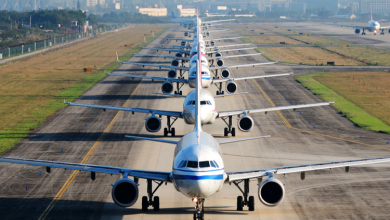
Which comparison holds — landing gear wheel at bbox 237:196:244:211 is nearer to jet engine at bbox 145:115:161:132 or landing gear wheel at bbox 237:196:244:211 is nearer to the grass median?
jet engine at bbox 145:115:161:132

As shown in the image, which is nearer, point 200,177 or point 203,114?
point 200,177

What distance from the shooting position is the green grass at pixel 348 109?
198ft

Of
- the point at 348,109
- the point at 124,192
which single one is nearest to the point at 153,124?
the point at 124,192

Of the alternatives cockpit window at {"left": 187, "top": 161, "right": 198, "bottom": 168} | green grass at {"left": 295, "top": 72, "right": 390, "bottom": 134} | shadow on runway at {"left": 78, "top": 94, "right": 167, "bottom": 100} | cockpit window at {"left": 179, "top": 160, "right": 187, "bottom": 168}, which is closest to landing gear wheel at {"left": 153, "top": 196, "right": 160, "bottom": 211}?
cockpit window at {"left": 179, "top": 160, "right": 187, "bottom": 168}

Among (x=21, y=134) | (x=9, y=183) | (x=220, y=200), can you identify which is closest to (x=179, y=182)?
(x=220, y=200)

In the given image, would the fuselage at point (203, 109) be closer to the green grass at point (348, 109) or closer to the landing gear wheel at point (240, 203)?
the landing gear wheel at point (240, 203)

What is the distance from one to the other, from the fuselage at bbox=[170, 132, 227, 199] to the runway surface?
4592mm

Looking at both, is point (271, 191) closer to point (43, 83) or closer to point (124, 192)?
point (124, 192)

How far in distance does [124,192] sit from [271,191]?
8.06 m

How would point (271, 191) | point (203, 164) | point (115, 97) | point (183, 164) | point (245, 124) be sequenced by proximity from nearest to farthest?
point (203, 164)
point (183, 164)
point (271, 191)
point (245, 124)
point (115, 97)

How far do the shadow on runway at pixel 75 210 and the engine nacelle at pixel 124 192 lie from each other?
3.70m

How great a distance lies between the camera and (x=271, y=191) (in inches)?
1165

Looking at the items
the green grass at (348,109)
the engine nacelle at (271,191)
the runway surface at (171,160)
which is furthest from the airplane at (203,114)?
the engine nacelle at (271,191)

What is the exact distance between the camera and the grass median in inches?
2485
